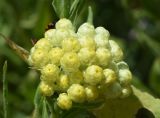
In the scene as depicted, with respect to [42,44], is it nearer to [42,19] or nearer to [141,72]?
[42,19]

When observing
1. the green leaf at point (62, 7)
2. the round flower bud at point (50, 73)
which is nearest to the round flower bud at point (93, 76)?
the round flower bud at point (50, 73)

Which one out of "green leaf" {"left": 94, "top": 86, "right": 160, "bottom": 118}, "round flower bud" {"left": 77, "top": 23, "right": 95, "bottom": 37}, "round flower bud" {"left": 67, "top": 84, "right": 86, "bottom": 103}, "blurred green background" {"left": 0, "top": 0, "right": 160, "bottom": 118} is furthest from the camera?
"blurred green background" {"left": 0, "top": 0, "right": 160, "bottom": 118}

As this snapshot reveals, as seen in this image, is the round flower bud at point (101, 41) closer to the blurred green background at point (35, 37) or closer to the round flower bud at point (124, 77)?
the round flower bud at point (124, 77)

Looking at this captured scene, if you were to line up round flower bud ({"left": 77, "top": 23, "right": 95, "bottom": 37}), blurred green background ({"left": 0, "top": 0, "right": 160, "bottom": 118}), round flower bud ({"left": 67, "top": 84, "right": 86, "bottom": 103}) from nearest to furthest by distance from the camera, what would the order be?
round flower bud ({"left": 67, "top": 84, "right": 86, "bottom": 103}), round flower bud ({"left": 77, "top": 23, "right": 95, "bottom": 37}), blurred green background ({"left": 0, "top": 0, "right": 160, "bottom": 118})

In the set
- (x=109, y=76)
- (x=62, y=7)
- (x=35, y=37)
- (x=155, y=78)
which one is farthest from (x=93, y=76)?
(x=155, y=78)

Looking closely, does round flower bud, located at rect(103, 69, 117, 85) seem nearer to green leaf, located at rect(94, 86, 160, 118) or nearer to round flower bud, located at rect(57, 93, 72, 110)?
round flower bud, located at rect(57, 93, 72, 110)

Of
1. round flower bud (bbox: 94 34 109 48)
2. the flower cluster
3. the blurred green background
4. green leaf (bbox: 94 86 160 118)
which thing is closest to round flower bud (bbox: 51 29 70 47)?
the flower cluster

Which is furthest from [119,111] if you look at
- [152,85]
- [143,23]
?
[143,23]
